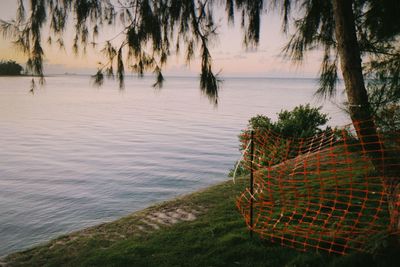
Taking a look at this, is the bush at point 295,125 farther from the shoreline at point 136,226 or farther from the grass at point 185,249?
the grass at point 185,249

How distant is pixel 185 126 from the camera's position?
2875cm

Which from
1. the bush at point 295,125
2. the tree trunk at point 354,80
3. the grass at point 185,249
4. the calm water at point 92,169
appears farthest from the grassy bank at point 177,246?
the bush at point 295,125

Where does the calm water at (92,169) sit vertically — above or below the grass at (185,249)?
below

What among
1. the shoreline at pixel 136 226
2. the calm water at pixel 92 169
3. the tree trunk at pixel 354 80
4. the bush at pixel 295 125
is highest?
the tree trunk at pixel 354 80

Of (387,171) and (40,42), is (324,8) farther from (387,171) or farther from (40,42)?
(40,42)

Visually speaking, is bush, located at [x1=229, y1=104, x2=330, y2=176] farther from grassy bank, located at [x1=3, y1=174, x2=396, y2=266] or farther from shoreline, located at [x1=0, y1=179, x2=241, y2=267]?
grassy bank, located at [x1=3, y1=174, x2=396, y2=266]

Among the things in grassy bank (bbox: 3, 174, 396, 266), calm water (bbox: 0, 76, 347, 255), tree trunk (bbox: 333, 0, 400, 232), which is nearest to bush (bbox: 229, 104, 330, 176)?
calm water (bbox: 0, 76, 347, 255)

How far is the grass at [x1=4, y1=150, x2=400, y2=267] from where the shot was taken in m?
4.27

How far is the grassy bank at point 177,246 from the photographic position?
4418 millimetres

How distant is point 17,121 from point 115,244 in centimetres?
2802

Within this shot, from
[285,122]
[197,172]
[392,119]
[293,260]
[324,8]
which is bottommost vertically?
[197,172]

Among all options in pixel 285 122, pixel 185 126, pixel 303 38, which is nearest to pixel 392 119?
pixel 303 38

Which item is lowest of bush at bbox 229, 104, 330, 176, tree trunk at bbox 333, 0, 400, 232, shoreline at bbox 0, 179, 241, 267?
shoreline at bbox 0, 179, 241, 267

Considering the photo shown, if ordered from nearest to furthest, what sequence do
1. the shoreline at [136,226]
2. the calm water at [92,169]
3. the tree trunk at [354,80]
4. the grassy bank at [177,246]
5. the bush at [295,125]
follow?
the tree trunk at [354,80] → the grassy bank at [177,246] → the shoreline at [136,226] → the calm water at [92,169] → the bush at [295,125]
